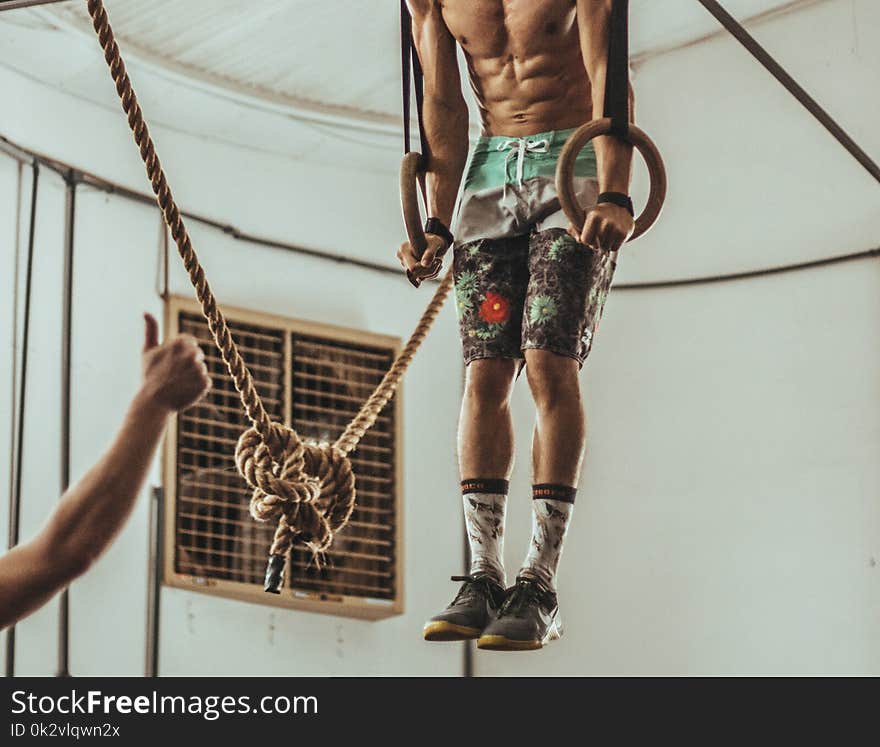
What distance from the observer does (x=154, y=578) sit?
666 cm

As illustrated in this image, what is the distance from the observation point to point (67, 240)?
671cm

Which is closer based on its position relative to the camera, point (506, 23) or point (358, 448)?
point (506, 23)

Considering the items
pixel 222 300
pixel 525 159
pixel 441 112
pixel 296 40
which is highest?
pixel 296 40

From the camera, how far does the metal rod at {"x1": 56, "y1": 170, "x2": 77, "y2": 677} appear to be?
20.8 ft

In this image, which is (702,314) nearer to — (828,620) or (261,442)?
(828,620)

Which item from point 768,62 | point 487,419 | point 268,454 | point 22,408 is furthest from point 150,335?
point 22,408

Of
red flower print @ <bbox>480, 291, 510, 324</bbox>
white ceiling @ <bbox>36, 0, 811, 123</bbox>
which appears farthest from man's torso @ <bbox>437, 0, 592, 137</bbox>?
white ceiling @ <bbox>36, 0, 811, 123</bbox>

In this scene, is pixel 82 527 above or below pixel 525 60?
below

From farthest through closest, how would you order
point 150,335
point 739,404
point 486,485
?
point 739,404, point 486,485, point 150,335

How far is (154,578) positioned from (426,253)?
3.38 meters

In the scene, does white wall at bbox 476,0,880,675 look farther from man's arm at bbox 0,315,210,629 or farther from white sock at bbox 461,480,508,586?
man's arm at bbox 0,315,210,629

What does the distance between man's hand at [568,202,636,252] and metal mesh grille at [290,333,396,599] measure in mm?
3858

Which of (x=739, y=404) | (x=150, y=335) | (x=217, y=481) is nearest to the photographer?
(x=150, y=335)

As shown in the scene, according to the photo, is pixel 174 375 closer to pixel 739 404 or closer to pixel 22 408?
pixel 22 408
